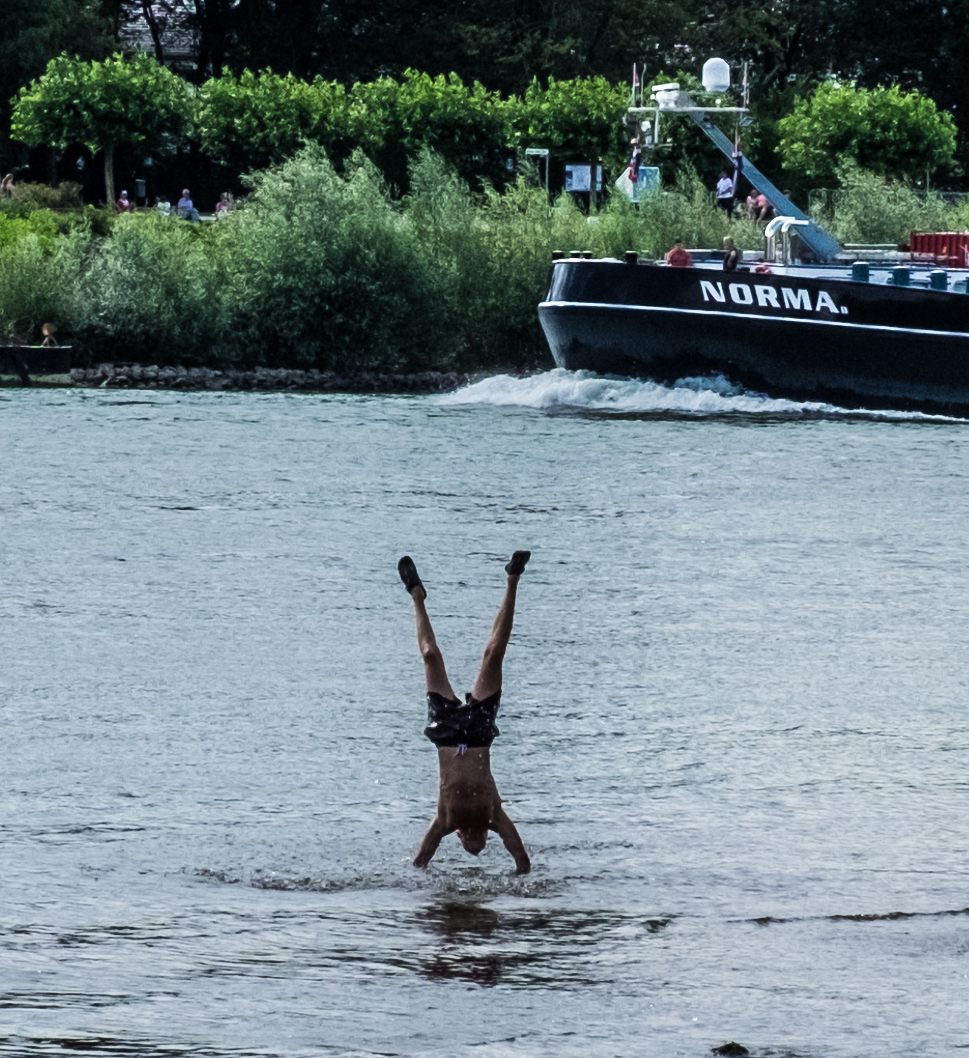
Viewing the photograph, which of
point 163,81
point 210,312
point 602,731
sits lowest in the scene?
point 602,731

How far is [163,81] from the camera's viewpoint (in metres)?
56.8

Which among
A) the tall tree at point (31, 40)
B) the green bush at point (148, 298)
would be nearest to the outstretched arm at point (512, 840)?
the green bush at point (148, 298)

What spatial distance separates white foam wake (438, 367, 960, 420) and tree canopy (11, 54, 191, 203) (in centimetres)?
1667

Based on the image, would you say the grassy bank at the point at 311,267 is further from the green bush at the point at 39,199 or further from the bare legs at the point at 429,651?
the bare legs at the point at 429,651

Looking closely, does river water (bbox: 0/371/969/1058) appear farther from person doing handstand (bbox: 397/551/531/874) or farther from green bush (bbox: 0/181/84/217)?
green bush (bbox: 0/181/84/217)

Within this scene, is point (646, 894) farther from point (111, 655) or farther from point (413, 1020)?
point (111, 655)

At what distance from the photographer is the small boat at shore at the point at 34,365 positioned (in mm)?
50219

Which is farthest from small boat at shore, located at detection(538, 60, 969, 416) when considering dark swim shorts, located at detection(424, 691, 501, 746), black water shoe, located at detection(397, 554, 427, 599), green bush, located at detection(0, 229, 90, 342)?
black water shoe, located at detection(397, 554, 427, 599)

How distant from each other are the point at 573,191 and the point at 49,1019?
163 feet

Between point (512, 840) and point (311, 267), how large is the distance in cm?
4120

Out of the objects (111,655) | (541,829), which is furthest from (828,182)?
(541,829)

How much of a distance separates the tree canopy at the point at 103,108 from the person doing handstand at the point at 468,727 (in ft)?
150

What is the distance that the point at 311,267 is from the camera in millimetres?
52250

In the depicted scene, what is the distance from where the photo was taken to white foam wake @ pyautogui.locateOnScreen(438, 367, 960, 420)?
137ft
